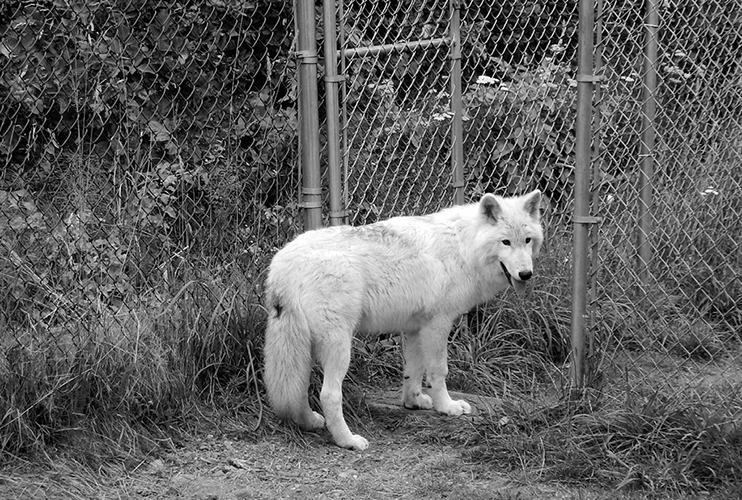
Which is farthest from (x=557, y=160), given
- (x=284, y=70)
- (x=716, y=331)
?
(x=284, y=70)

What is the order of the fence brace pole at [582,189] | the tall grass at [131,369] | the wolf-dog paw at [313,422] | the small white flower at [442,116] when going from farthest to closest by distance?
the small white flower at [442,116], the wolf-dog paw at [313,422], the fence brace pole at [582,189], the tall grass at [131,369]

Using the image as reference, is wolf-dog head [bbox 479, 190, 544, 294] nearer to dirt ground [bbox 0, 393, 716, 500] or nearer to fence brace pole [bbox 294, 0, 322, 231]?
dirt ground [bbox 0, 393, 716, 500]

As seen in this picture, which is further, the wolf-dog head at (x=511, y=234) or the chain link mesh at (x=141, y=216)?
the wolf-dog head at (x=511, y=234)

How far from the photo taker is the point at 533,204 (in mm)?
4523

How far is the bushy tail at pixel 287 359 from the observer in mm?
3977

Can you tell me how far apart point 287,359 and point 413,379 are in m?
0.88

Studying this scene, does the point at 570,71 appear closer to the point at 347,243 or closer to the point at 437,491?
A: the point at 347,243

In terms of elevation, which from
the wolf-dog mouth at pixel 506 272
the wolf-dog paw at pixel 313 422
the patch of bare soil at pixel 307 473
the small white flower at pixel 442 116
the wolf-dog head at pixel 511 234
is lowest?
the patch of bare soil at pixel 307 473

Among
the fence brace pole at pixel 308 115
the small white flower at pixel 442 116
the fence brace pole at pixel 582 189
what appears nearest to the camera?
the fence brace pole at pixel 582 189

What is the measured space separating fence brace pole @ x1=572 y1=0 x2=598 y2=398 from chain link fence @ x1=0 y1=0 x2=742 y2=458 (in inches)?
4.9

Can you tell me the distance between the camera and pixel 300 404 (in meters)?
4.06

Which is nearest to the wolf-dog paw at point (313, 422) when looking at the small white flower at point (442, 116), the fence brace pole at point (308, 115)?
the fence brace pole at point (308, 115)

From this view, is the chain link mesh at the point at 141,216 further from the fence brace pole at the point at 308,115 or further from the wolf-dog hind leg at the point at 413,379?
the wolf-dog hind leg at the point at 413,379

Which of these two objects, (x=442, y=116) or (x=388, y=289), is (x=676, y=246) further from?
(x=388, y=289)
